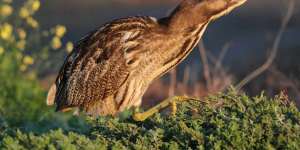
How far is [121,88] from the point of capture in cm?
828

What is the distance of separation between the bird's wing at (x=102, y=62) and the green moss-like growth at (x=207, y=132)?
2052 mm

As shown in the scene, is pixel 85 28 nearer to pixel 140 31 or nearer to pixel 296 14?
pixel 296 14

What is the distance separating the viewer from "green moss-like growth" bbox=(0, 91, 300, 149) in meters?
5.54

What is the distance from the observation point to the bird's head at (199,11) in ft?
25.9

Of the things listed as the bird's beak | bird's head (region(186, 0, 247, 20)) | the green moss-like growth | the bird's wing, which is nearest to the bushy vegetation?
the green moss-like growth

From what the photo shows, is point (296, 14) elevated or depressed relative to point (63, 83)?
elevated

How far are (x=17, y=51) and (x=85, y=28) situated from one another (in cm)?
1072

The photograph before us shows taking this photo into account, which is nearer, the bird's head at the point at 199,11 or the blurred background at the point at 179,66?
the bird's head at the point at 199,11

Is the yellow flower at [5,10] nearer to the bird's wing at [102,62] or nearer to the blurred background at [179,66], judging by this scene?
the blurred background at [179,66]

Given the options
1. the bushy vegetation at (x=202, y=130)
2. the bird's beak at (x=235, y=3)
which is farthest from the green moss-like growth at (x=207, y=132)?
the bird's beak at (x=235, y=3)

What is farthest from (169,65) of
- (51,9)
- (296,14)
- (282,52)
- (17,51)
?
(51,9)

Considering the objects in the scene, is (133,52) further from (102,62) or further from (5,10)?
(5,10)

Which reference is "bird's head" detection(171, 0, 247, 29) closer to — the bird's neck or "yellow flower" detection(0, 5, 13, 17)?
the bird's neck

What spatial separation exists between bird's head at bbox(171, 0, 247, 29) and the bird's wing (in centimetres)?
25
